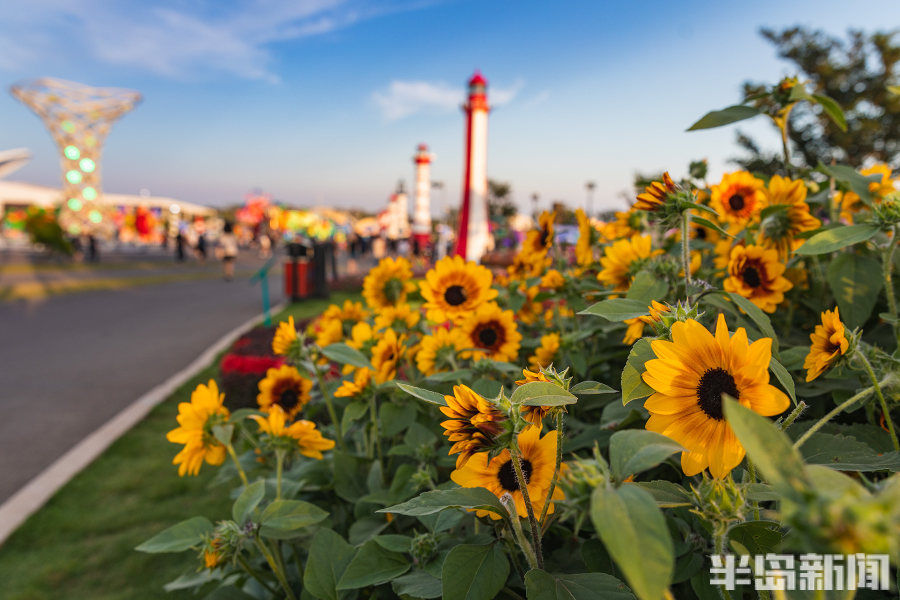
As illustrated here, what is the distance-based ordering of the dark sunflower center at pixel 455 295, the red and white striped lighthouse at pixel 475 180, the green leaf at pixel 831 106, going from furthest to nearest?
the red and white striped lighthouse at pixel 475 180, the dark sunflower center at pixel 455 295, the green leaf at pixel 831 106

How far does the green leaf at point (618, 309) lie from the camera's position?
69cm

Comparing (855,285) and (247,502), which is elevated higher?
(855,285)

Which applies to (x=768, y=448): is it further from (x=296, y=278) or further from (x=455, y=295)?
(x=296, y=278)

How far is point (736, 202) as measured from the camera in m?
1.19

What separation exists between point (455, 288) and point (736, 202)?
0.66m

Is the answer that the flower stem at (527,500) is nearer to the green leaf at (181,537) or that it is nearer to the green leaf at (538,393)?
the green leaf at (538,393)

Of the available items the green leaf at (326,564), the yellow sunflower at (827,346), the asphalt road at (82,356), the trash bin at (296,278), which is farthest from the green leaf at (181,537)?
the trash bin at (296,278)

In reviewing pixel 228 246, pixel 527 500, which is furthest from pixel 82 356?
pixel 228 246

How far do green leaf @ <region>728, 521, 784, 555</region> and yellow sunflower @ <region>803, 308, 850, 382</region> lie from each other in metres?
0.21

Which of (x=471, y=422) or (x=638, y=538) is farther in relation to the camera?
(x=471, y=422)

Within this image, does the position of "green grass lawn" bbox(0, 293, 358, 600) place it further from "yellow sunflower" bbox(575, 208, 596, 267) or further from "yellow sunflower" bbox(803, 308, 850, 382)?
"yellow sunflower" bbox(803, 308, 850, 382)

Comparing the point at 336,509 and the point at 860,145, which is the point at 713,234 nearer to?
the point at 336,509

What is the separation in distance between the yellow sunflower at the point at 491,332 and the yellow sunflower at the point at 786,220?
1.78 ft

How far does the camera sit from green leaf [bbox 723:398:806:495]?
35cm
